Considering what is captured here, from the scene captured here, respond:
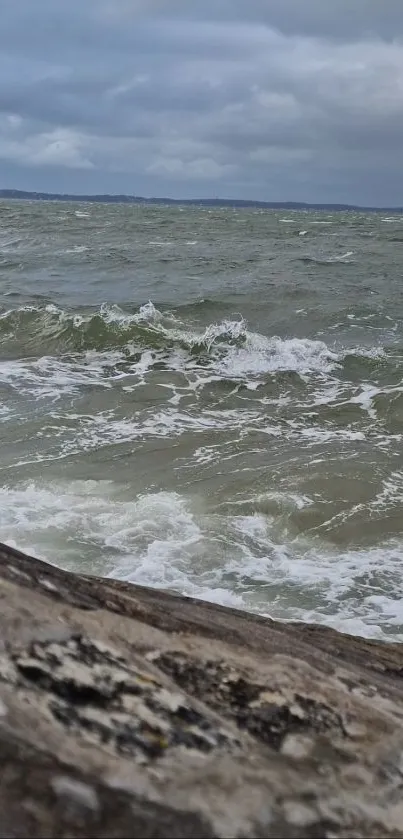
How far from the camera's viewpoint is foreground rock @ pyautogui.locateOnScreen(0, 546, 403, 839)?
1.88 m

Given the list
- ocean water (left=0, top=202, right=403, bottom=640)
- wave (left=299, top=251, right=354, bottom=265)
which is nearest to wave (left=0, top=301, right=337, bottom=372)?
ocean water (left=0, top=202, right=403, bottom=640)

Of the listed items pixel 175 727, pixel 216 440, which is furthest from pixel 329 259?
pixel 175 727

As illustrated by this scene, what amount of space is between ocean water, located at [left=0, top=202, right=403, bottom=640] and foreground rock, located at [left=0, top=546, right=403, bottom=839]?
3135 mm

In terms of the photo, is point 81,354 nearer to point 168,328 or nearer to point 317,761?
point 168,328

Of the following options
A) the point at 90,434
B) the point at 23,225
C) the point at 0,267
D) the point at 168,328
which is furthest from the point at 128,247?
the point at 90,434

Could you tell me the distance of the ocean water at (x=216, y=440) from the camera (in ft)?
21.4

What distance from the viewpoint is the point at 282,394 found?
12914 mm

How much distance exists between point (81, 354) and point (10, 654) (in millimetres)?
13977

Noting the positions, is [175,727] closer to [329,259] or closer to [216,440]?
[216,440]

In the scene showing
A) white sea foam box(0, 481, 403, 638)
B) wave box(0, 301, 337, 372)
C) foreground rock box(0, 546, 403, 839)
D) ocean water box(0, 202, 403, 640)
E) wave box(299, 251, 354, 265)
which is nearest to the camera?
foreground rock box(0, 546, 403, 839)

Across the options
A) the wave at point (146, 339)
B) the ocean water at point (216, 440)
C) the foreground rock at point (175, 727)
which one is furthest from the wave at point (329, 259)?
the foreground rock at point (175, 727)

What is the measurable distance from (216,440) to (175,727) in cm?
800

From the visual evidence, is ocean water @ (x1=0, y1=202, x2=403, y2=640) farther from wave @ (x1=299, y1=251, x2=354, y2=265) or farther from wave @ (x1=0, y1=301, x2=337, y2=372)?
wave @ (x1=299, y1=251, x2=354, y2=265)

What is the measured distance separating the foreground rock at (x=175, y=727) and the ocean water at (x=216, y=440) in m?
3.14
